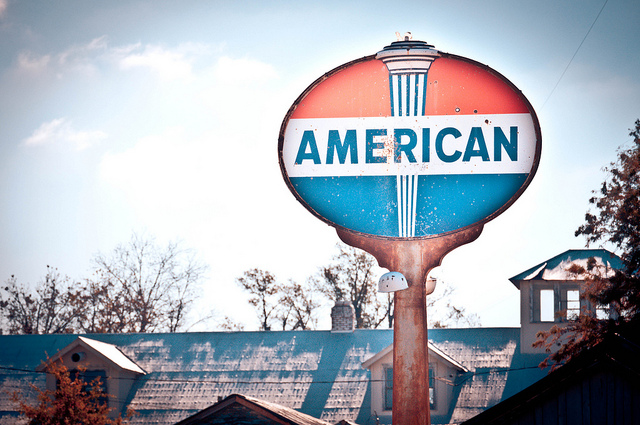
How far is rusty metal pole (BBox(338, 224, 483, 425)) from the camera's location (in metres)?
9.94

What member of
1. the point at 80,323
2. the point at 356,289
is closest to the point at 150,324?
the point at 80,323

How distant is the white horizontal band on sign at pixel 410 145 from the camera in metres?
10.5

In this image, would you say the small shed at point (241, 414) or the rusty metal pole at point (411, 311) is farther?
the small shed at point (241, 414)

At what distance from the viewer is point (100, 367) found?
2486 centimetres

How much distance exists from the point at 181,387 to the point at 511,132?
17080mm

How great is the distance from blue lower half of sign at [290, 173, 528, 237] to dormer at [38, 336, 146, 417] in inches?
622

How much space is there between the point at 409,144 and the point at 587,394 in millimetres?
4257

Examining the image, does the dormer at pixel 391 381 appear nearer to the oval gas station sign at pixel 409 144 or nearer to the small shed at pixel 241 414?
the small shed at pixel 241 414

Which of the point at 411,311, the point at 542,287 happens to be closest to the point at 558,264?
the point at 542,287

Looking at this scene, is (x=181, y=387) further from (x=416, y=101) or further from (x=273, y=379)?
(x=416, y=101)

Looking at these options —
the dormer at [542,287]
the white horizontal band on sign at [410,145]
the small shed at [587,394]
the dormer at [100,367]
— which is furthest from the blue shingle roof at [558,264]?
the white horizontal band on sign at [410,145]

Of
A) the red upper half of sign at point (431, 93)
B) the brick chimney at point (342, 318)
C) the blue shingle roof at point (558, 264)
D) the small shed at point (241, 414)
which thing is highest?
the blue shingle roof at point (558, 264)

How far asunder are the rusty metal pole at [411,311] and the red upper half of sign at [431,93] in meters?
1.54

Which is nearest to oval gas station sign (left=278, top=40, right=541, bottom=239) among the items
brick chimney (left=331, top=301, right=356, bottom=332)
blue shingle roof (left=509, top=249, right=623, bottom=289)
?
blue shingle roof (left=509, top=249, right=623, bottom=289)
